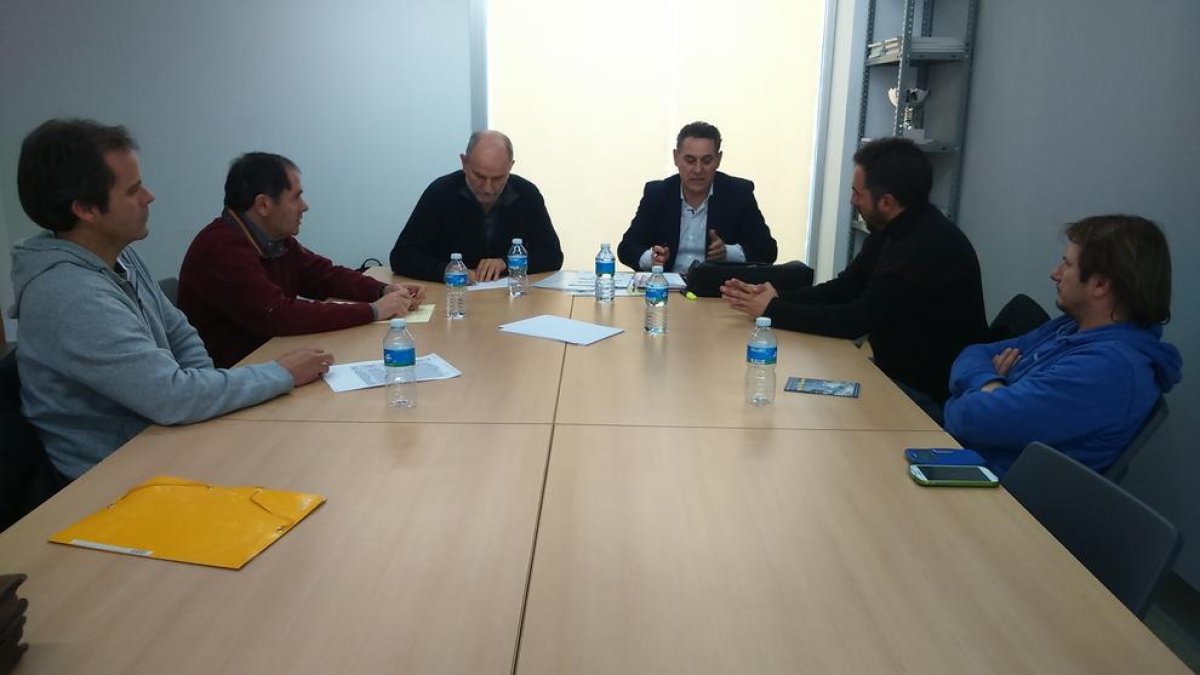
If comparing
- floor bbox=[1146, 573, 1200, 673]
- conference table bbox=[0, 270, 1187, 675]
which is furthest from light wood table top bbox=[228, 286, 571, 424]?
floor bbox=[1146, 573, 1200, 673]

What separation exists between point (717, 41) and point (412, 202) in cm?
213

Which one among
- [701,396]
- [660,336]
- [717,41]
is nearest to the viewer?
[701,396]

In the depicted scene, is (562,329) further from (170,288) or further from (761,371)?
(170,288)

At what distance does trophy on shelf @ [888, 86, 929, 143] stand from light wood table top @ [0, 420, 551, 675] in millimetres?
3269

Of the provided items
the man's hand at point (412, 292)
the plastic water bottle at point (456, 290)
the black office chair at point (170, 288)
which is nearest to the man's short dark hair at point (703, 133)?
the plastic water bottle at point (456, 290)

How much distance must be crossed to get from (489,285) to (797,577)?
239 cm

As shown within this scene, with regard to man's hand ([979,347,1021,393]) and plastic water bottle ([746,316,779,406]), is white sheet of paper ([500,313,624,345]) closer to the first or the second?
plastic water bottle ([746,316,779,406])

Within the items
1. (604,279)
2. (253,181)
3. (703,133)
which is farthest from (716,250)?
(253,181)

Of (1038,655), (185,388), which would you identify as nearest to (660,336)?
(185,388)

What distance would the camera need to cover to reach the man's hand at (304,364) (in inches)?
84.2

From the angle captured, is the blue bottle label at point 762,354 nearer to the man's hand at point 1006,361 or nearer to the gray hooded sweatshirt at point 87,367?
the man's hand at point 1006,361

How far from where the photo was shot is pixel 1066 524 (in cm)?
156

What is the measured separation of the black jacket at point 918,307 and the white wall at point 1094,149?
593mm

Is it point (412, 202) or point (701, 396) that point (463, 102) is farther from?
point (701, 396)
